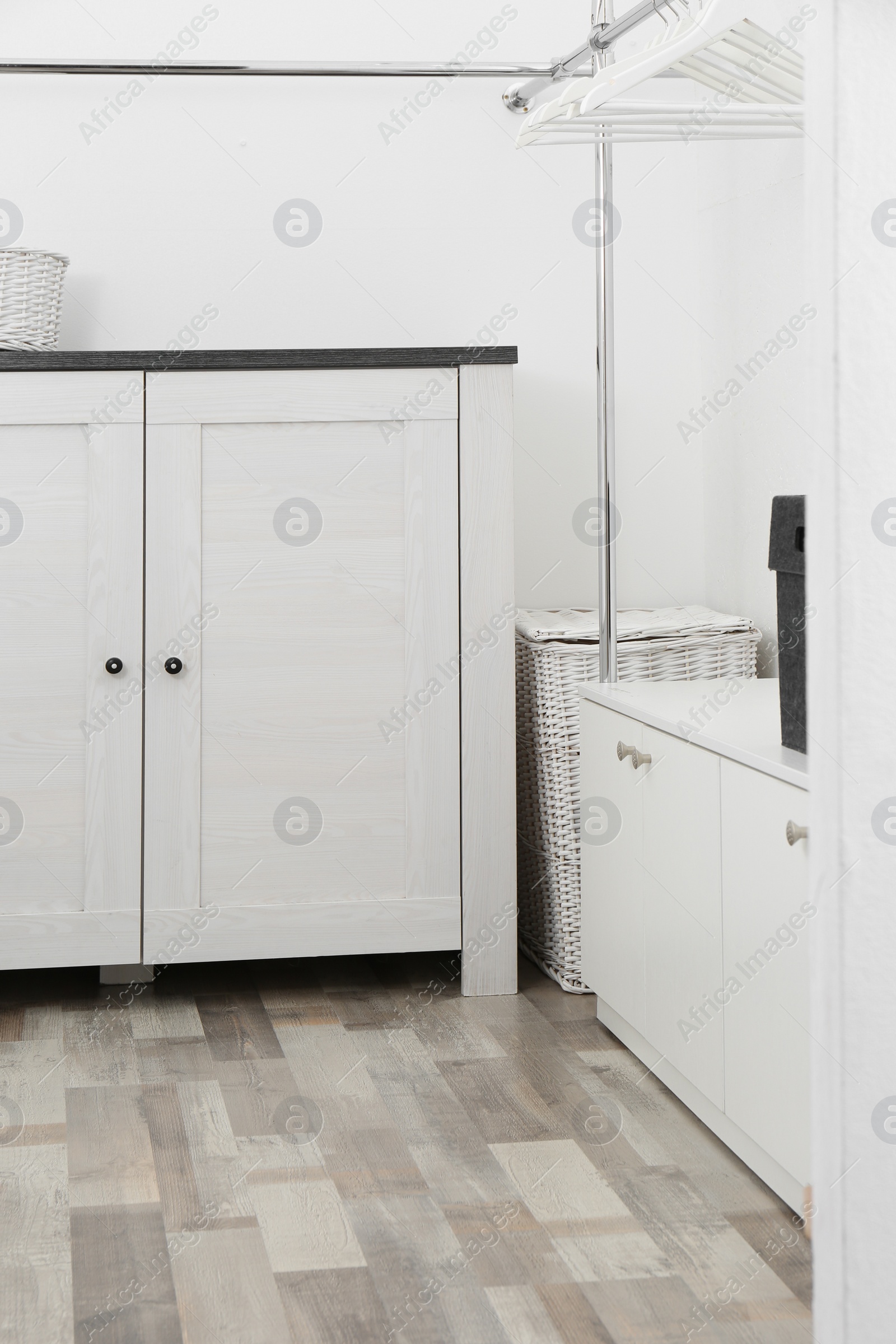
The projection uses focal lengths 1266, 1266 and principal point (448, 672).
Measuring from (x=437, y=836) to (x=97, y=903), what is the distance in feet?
2.04

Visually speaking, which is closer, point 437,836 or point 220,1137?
point 220,1137

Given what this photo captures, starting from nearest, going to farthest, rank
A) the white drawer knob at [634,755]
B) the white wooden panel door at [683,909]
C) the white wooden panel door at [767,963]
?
the white wooden panel door at [767,963] → the white wooden panel door at [683,909] → the white drawer knob at [634,755]

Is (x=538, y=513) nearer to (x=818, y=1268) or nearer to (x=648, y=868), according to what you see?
(x=648, y=868)

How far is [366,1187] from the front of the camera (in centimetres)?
161

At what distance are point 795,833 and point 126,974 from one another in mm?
1441

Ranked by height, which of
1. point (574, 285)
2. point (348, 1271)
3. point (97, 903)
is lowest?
point (348, 1271)

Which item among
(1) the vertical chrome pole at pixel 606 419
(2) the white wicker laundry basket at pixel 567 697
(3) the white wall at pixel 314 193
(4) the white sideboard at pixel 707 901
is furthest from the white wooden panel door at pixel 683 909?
(3) the white wall at pixel 314 193

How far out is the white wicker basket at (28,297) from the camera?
7.43 ft

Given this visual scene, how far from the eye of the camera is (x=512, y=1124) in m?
1.79

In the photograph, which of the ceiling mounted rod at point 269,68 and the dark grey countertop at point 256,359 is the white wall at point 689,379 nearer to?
the ceiling mounted rod at point 269,68

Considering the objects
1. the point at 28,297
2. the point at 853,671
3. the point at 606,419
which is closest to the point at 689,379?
the point at 606,419

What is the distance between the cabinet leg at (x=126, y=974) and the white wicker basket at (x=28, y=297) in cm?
116

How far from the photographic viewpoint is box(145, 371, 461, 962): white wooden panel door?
7.43 feet

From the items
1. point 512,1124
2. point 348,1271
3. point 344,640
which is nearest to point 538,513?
point 344,640
